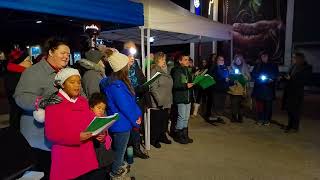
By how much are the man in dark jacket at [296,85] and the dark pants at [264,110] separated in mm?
649

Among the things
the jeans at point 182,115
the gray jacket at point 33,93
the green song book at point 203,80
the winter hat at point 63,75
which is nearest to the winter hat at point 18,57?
the gray jacket at point 33,93

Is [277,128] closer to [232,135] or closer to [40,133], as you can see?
[232,135]

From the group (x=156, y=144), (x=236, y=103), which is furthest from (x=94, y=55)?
(x=236, y=103)

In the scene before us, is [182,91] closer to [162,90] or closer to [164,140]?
[162,90]

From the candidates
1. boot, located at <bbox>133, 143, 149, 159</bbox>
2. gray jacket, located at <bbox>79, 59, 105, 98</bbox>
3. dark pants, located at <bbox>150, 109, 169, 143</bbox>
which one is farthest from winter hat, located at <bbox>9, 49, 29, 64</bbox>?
dark pants, located at <bbox>150, 109, 169, 143</bbox>

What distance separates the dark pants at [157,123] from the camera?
6301mm

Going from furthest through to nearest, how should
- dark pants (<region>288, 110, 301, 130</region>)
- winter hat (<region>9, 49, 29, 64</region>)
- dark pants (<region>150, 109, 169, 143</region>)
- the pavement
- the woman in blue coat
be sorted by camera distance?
the woman in blue coat
dark pants (<region>288, 110, 301, 130</region>)
dark pants (<region>150, 109, 169, 143</region>)
the pavement
winter hat (<region>9, 49, 29, 64</region>)

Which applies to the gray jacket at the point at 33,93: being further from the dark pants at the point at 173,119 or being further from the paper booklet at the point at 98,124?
the dark pants at the point at 173,119

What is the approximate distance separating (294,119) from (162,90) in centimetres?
342

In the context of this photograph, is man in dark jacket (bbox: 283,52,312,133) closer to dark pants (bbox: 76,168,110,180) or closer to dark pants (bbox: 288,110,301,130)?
dark pants (bbox: 288,110,301,130)

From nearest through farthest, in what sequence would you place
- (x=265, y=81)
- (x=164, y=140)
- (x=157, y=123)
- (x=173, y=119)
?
(x=157, y=123) → (x=164, y=140) → (x=173, y=119) → (x=265, y=81)

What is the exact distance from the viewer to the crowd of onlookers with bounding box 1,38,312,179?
9.39 feet

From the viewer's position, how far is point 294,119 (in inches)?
303

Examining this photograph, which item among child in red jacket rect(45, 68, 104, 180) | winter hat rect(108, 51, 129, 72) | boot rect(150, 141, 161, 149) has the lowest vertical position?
boot rect(150, 141, 161, 149)
